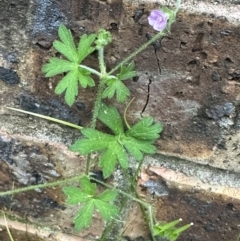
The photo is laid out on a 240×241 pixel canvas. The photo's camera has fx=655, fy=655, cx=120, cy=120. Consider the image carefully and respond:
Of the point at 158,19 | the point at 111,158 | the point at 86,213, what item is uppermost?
the point at 158,19

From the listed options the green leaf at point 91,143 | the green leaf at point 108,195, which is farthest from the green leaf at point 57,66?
the green leaf at point 108,195

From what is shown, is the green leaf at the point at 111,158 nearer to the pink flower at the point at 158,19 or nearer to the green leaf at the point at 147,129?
the green leaf at the point at 147,129

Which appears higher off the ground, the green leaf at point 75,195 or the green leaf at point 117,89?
the green leaf at point 117,89

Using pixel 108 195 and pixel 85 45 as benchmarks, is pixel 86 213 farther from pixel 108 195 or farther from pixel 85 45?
pixel 85 45

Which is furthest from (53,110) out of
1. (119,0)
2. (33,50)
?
(119,0)

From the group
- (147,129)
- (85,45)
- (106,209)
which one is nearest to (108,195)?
(106,209)
